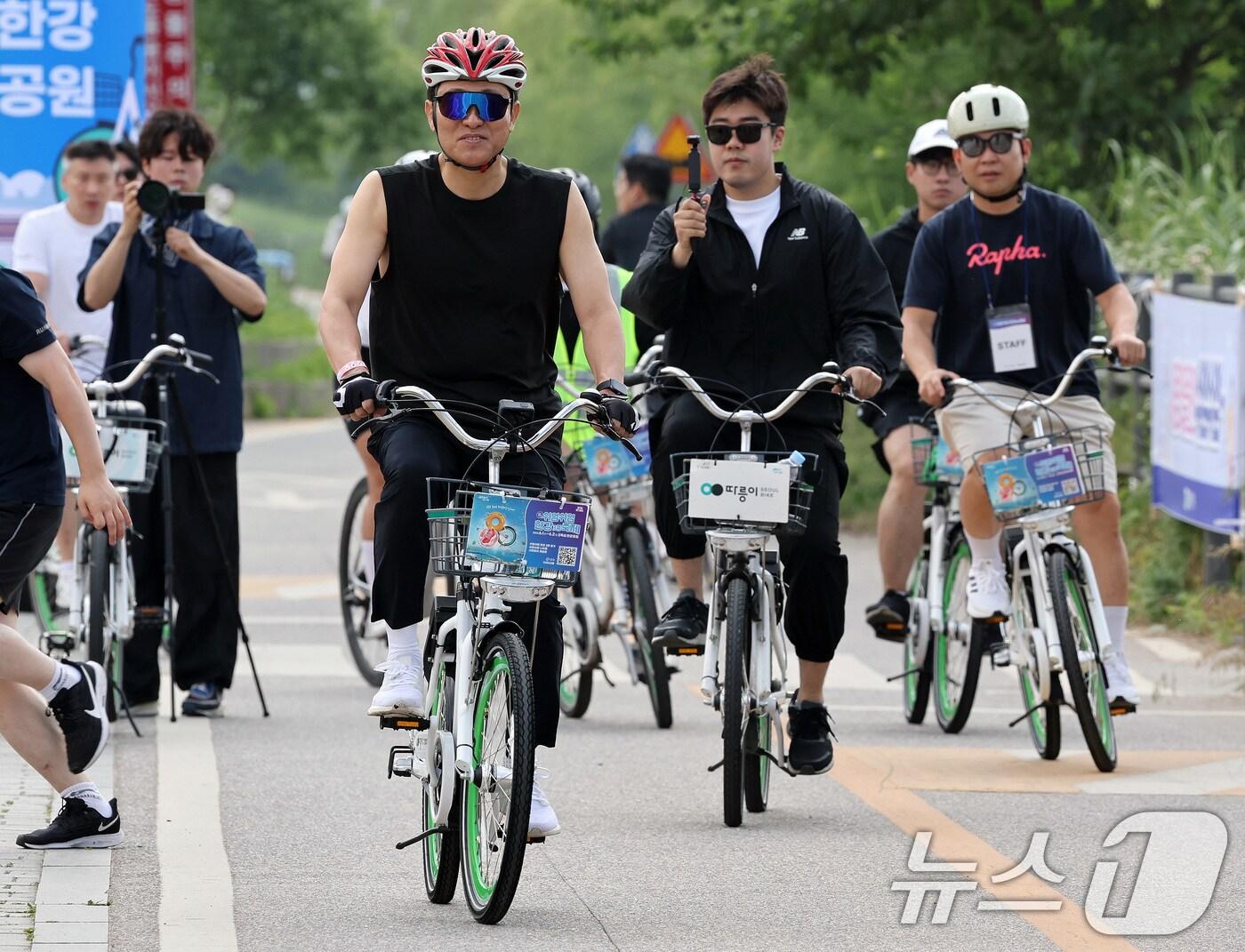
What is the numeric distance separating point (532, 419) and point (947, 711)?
3.57 metres

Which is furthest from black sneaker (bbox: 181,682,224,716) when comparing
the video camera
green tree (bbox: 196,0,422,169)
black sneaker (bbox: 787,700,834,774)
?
green tree (bbox: 196,0,422,169)

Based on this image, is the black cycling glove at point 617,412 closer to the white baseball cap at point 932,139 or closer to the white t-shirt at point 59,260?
the white baseball cap at point 932,139

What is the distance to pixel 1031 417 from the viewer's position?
8266mm

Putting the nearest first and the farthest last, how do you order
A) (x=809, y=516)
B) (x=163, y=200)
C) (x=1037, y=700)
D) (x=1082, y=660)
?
(x=809, y=516), (x=1082, y=660), (x=1037, y=700), (x=163, y=200)

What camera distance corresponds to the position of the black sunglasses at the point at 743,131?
24.6 feet

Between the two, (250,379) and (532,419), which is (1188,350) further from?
(250,379)

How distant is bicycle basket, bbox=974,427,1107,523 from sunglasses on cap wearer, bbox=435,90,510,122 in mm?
2596

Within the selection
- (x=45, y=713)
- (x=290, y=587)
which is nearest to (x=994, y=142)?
(x=45, y=713)

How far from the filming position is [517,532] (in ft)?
19.0

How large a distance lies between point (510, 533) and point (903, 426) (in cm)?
405

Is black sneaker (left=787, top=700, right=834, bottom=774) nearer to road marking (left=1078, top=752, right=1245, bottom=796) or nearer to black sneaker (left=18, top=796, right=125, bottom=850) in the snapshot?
road marking (left=1078, top=752, right=1245, bottom=796)

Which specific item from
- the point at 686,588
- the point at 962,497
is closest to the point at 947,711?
the point at 962,497

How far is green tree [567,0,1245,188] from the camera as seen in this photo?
18.6 metres

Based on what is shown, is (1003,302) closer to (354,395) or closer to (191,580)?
(191,580)
